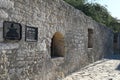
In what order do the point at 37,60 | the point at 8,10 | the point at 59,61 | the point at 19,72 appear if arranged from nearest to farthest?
the point at 8,10, the point at 19,72, the point at 37,60, the point at 59,61

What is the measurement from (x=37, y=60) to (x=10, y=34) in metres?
1.33

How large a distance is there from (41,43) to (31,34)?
1.99ft

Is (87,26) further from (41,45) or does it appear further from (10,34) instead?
(10,34)

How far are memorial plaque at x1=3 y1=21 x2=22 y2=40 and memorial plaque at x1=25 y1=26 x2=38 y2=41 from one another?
0.34m

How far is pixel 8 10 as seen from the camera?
3932mm

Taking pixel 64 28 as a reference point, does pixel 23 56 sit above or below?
below

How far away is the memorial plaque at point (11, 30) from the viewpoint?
383cm

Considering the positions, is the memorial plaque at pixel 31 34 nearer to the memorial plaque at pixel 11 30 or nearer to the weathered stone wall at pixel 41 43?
the weathered stone wall at pixel 41 43

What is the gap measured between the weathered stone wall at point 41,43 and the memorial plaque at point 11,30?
76 mm

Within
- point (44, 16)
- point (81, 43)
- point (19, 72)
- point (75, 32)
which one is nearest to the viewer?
point (19, 72)

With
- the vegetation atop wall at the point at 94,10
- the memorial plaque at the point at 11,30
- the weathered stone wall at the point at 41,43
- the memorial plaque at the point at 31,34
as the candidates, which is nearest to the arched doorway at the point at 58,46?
the weathered stone wall at the point at 41,43

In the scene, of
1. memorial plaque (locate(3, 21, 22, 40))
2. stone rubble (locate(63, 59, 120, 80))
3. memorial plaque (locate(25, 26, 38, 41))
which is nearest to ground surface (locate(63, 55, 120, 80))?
stone rubble (locate(63, 59, 120, 80))

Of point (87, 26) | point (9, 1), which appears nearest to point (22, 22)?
point (9, 1)

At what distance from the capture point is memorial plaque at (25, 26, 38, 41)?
460 cm
